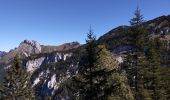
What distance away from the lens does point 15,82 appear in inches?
2082

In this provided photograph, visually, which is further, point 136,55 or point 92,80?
point 136,55

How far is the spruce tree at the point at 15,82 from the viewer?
170ft

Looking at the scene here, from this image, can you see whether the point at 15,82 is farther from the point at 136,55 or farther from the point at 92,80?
the point at 92,80

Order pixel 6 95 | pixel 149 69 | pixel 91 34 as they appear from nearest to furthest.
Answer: pixel 91 34 → pixel 149 69 → pixel 6 95

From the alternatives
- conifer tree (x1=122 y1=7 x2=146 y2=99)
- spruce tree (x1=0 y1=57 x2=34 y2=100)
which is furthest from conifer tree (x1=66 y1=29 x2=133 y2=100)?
spruce tree (x1=0 y1=57 x2=34 y2=100)

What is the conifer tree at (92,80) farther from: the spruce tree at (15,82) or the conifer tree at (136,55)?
the spruce tree at (15,82)

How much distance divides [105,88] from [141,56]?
17857mm

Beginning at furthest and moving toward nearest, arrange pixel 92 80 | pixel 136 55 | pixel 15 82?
pixel 15 82
pixel 136 55
pixel 92 80

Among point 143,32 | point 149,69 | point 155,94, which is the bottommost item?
point 155,94

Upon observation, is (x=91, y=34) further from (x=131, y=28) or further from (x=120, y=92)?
(x=131, y=28)

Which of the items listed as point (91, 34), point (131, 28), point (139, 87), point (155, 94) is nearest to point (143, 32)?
point (131, 28)

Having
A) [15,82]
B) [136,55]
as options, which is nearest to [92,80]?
[136,55]

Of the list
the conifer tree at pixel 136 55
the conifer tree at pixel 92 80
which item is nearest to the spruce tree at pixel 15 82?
the conifer tree at pixel 136 55

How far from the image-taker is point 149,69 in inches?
1654
